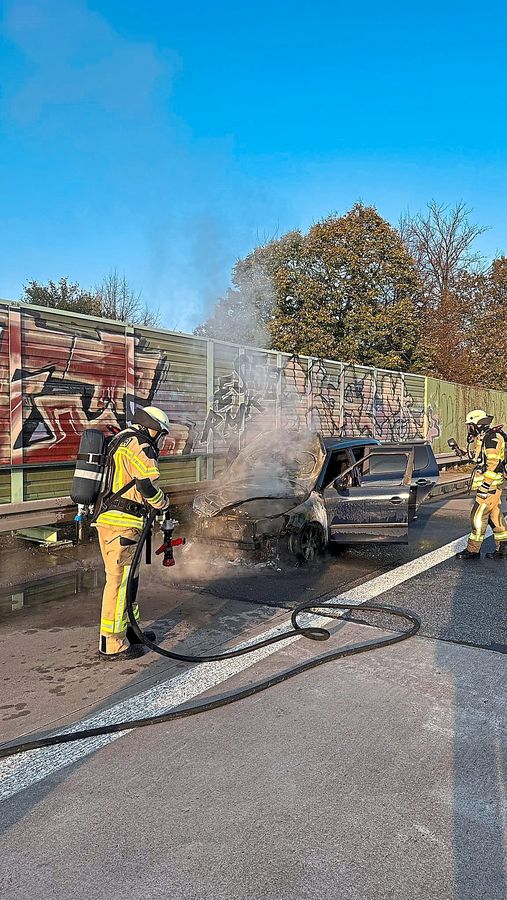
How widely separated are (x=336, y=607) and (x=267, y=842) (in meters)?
3.08

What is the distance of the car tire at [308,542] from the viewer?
22.8ft

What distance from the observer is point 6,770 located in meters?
3.01

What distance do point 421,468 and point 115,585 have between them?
5679 millimetres

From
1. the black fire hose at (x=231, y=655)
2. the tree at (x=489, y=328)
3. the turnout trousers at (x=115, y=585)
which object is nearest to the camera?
the black fire hose at (x=231, y=655)

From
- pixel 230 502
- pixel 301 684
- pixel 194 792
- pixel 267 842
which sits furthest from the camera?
pixel 230 502

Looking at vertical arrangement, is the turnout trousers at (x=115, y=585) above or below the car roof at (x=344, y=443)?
below

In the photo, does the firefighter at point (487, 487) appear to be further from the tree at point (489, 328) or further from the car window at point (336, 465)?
the tree at point (489, 328)

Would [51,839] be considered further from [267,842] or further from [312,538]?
[312,538]

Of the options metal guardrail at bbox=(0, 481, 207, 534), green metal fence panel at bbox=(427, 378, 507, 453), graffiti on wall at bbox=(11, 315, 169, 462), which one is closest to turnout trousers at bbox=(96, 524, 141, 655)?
metal guardrail at bbox=(0, 481, 207, 534)

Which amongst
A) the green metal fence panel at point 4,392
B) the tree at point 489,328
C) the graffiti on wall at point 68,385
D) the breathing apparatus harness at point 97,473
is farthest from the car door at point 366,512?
the tree at point 489,328

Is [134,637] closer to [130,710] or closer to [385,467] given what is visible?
[130,710]

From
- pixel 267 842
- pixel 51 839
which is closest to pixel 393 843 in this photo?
pixel 267 842

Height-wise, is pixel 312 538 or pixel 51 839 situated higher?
pixel 312 538

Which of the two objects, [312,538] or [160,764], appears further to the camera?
[312,538]
